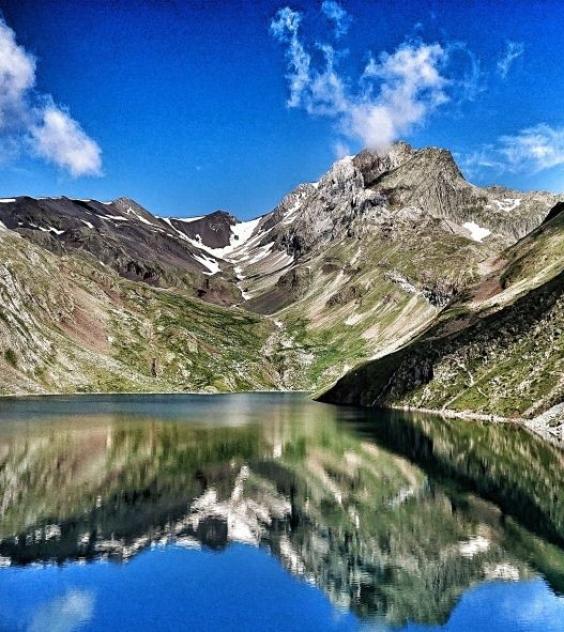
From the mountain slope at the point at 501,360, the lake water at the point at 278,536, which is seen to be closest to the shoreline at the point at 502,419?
the mountain slope at the point at 501,360

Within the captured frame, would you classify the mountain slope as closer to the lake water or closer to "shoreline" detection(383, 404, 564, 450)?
"shoreline" detection(383, 404, 564, 450)

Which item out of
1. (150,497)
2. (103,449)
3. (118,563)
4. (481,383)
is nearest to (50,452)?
(103,449)

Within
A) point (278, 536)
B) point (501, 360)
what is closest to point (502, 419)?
point (501, 360)

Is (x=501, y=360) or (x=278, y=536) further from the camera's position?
(x=501, y=360)

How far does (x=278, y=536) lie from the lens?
2076 inches

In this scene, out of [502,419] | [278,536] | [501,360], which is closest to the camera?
[278,536]

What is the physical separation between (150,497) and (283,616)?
30.6 metres

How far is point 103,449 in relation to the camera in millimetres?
92125

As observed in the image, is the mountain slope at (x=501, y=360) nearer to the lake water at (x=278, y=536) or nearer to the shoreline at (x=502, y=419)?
the shoreline at (x=502, y=419)

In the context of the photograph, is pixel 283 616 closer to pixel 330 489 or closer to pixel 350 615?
pixel 350 615

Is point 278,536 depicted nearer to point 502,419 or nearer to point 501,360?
point 502,419

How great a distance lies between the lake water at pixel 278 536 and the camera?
37.1 metres

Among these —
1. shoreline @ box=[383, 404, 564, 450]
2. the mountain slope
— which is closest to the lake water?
Result: shoreline @ box=[383, 404, 564, 450]

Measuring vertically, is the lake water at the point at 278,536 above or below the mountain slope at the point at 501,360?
below
